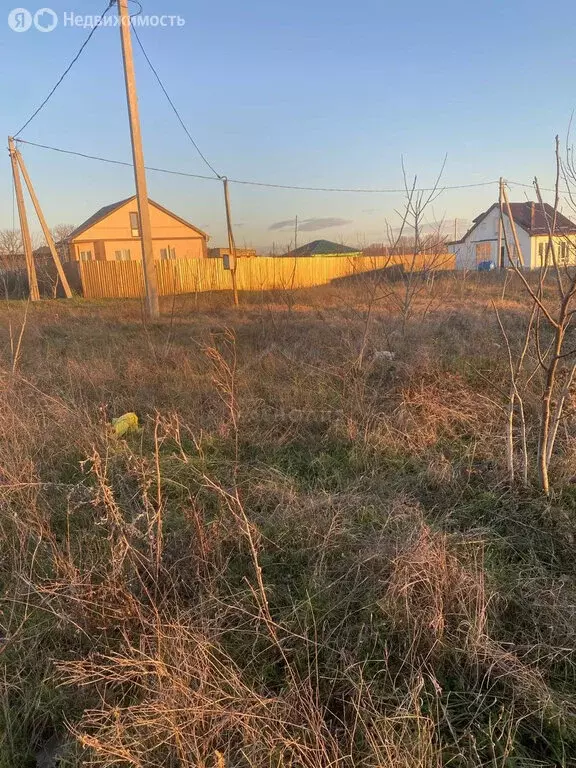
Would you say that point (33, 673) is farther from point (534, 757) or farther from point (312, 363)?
point (312, 363)

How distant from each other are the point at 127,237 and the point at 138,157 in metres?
27.3

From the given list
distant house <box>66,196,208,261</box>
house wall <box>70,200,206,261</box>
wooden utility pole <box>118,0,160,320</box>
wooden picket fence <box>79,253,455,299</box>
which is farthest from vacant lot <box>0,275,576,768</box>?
house wall <box>70,200,206,261</box>

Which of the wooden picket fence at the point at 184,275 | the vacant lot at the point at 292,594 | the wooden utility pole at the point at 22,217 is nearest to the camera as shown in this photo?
the vacant lot at the point at 292,594

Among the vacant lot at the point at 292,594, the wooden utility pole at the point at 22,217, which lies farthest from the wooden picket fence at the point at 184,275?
the vacant lot at the point at 292,594

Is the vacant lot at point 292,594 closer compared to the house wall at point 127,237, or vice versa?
the vacant lot at point 292,594

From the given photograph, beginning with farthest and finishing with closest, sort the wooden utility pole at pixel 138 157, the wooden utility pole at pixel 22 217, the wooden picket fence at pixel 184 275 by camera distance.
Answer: the wooden picket fence at pixel 184 275, the wooden utility pole at pixel 22 217, the wooden utility pole at pixel 138 157

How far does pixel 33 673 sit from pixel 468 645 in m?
1.70

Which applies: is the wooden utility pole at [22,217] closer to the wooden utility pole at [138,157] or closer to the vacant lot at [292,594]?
the wooden utility pole at [138,157]

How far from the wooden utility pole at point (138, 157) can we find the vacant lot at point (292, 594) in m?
6.30

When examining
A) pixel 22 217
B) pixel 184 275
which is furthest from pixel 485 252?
pixel 22 217

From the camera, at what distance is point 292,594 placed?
2.23 metres

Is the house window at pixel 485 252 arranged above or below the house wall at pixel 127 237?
below

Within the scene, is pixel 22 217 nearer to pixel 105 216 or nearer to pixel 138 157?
pixel 138 157

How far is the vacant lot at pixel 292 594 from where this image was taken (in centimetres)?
156
